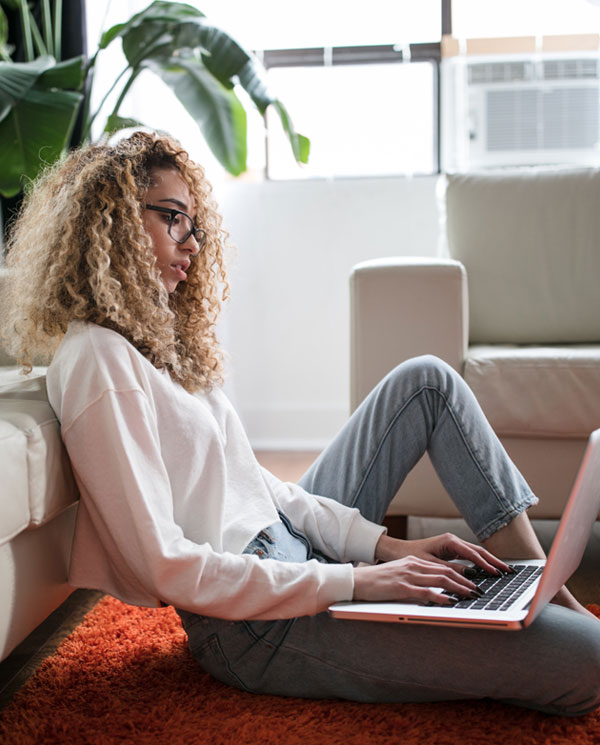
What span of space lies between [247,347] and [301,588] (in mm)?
2372

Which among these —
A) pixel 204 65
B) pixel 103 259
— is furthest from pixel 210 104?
pixel 103 259

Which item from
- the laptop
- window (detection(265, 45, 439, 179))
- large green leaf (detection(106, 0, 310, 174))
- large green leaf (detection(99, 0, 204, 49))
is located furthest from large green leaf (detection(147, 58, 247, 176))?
the laptop

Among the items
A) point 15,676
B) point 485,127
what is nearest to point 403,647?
point 15,676

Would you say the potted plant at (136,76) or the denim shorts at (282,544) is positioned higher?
the potted plant at (136,76)

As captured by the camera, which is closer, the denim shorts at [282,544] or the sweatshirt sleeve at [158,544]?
the sweatshirt sleeve at [158,544]

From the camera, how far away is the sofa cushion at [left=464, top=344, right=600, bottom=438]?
174 centimetres

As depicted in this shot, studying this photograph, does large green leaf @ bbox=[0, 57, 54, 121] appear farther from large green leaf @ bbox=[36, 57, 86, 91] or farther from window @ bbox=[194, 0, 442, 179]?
window @ bbox=[194, 0, 442, 179]

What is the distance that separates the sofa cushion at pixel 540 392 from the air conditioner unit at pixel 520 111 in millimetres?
1611

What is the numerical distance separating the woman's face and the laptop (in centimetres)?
51

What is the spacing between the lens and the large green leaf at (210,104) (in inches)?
103

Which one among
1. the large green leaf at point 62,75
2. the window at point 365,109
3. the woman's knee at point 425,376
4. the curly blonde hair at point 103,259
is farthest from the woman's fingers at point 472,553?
the window at point 365,109

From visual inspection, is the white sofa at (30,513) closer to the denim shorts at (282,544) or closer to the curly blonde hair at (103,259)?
the curly blonde hair at (103,259)

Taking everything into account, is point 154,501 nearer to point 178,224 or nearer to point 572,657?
point 178,224

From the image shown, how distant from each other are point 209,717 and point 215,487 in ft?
0.98
